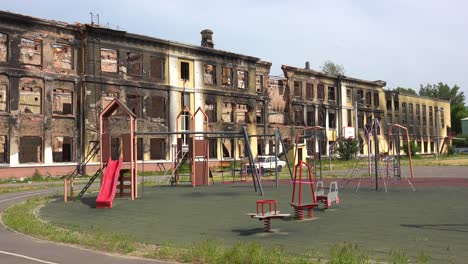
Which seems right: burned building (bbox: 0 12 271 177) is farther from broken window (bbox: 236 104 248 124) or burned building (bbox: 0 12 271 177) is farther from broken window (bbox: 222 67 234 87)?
broken window (bbox: 236 104 248 124)

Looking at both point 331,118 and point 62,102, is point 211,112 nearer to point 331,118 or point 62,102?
point 62,102

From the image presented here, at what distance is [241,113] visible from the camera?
5466 centimetres

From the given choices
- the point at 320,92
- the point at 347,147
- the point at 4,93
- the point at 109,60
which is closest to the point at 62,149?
the point at 4,93

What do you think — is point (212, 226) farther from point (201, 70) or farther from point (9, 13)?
point (201, 70)

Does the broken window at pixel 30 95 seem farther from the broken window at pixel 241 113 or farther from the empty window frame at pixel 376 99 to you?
the empty window frame at pixel 376 99

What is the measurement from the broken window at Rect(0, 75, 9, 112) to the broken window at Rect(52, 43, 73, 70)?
13.9ft

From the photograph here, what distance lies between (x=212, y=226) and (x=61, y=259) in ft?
15.8

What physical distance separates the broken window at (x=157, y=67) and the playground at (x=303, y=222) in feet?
86.0

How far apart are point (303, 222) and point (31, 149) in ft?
104

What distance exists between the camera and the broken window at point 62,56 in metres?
40.6

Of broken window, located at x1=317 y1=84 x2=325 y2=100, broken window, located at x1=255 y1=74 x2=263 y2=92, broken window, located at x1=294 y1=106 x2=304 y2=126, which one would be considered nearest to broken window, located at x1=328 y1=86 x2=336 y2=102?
broken window, located at x1=317 y1=84 x2=325 y2=100

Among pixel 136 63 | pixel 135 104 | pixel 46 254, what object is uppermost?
pixel 136 63

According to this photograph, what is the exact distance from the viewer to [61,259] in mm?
9406

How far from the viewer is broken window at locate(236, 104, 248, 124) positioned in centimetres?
5422
